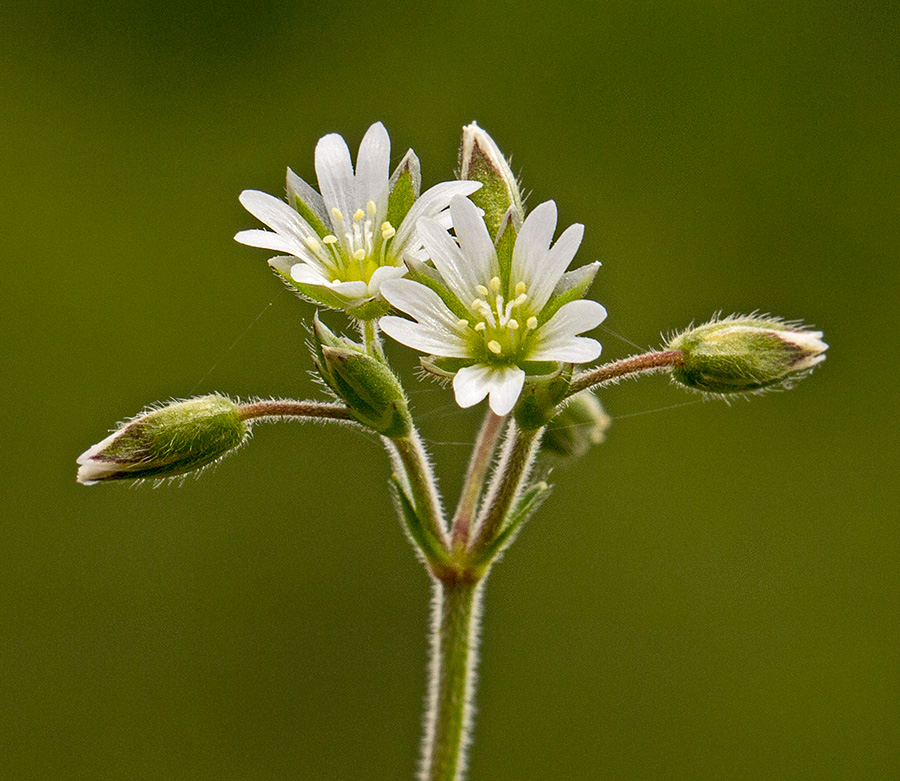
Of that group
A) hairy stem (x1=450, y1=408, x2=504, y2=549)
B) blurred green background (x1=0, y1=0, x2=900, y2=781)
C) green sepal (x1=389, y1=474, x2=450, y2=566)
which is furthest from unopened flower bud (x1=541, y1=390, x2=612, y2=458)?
blurred green background (x1=0, y1=0, x2=900, y2=781)

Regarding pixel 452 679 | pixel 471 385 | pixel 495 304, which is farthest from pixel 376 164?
pixel 452 679

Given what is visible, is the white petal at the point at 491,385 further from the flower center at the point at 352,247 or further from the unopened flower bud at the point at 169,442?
the unopened flower bud at the point at 169,442

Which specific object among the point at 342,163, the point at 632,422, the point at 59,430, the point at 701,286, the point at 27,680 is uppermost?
the point at 701,286

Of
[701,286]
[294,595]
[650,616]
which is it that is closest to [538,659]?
[650,616]

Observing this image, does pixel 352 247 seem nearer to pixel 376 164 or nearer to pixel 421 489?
pixel 376 164

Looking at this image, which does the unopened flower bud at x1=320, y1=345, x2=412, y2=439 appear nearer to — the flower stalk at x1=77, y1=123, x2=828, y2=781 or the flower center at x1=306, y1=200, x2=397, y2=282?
the flower stalk at x1=77, y1=123, x2=828, y2=781

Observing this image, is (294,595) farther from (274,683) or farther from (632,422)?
(632,422)
